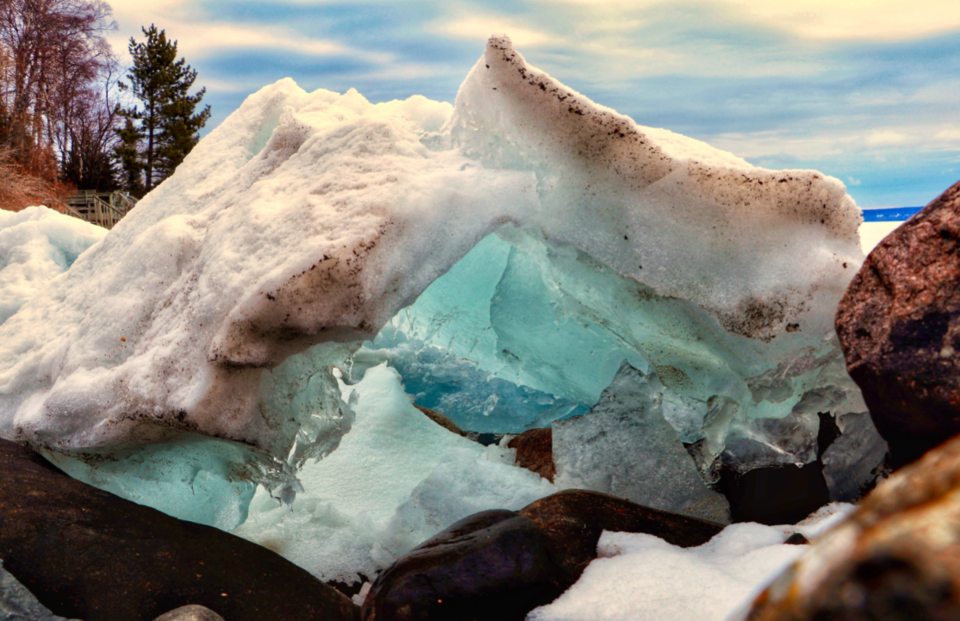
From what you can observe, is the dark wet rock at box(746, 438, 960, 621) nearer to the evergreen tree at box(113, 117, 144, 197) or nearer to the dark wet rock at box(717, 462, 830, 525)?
the dark wet rock at box(717, 462, 830, 525)

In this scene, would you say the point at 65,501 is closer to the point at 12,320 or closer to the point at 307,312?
the point at 307,312

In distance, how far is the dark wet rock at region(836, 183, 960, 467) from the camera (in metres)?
1.87

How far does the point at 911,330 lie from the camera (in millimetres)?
1946

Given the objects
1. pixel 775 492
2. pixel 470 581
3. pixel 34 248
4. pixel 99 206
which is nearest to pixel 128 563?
pixel 470 581

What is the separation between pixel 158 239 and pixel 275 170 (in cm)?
67

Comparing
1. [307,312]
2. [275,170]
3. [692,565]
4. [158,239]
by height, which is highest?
[275,170]

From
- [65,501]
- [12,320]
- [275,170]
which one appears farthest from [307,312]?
[12,320]

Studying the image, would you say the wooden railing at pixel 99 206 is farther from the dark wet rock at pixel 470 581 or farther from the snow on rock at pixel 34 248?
the dark wet rock at pixel 470 581

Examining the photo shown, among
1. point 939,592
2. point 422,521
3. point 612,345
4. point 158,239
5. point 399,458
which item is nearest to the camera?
point 939,592

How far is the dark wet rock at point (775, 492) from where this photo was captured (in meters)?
3.16

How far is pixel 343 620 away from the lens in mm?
2484

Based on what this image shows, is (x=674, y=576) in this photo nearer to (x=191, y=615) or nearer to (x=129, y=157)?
(x=191, y=615)

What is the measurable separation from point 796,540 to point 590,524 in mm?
837

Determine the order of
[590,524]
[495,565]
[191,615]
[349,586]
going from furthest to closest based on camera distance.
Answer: [349,586]
[590,524]
[495,565]
[191,615]
